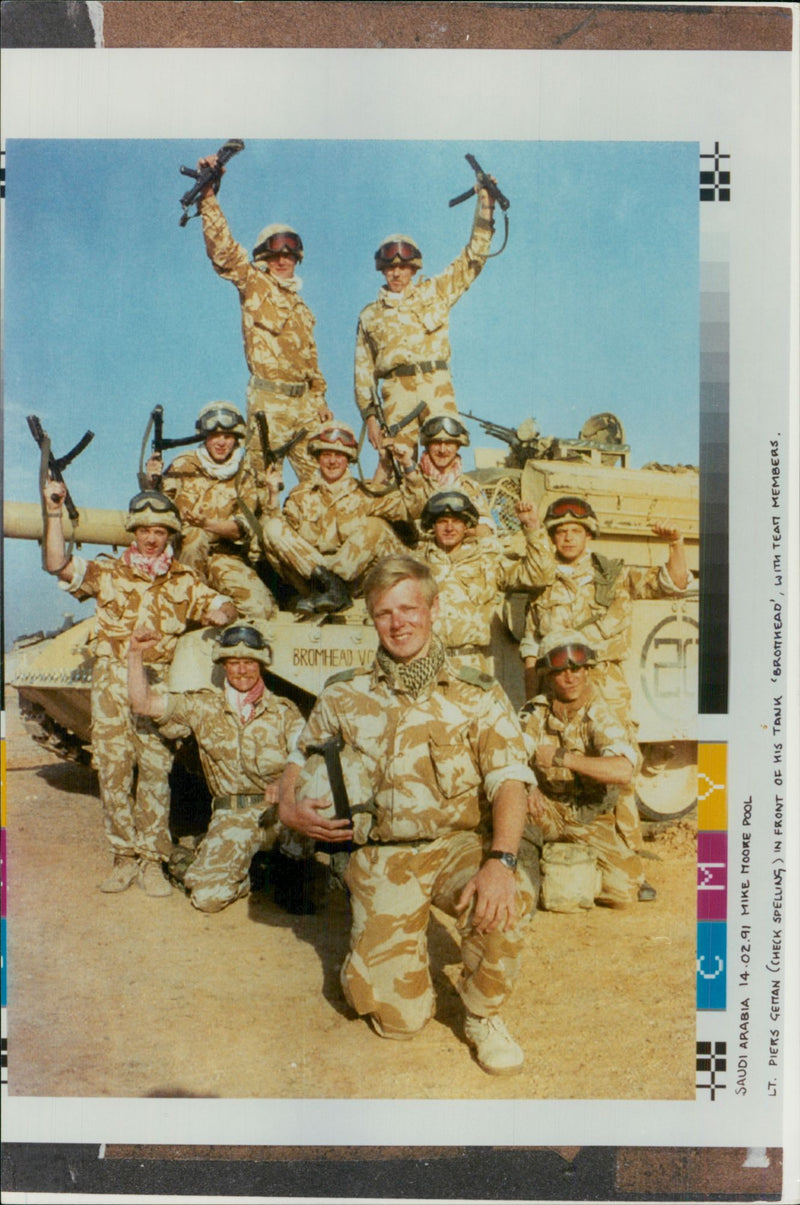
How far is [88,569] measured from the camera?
419cm

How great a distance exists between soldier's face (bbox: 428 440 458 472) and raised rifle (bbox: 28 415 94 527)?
1317 millimetres

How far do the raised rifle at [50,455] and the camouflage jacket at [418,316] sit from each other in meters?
1.11

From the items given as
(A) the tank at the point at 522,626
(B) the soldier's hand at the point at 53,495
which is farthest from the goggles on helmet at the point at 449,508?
(B) the soldier's hand at the point at 53,495

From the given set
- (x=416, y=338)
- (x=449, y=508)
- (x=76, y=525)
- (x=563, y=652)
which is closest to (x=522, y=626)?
(x=563, y=652)

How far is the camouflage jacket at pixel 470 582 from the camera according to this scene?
13.2ft

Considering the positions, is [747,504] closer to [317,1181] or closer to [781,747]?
[781,747]

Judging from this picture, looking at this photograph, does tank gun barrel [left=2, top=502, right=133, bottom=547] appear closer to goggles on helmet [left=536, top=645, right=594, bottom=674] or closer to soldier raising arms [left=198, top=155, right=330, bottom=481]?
soldier raising arms [left=198, top=155, right=330, bottom=481]

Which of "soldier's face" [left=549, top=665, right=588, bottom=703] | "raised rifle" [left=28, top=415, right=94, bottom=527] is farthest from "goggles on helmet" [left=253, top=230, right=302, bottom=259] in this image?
"soldier's face" [left=549, top=665, right=588, bottom=703]

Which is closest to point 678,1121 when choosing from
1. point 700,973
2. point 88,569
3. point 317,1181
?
point 700,973

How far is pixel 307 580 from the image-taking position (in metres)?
4.14

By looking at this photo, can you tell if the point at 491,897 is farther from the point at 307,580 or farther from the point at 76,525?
the point at 76,525

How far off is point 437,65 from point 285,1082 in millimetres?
3839

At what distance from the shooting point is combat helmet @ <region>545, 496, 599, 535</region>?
13.8 ft

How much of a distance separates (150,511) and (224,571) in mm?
365
